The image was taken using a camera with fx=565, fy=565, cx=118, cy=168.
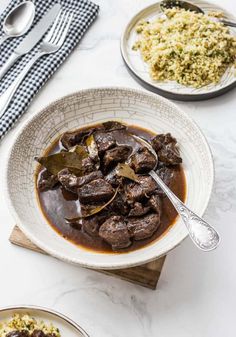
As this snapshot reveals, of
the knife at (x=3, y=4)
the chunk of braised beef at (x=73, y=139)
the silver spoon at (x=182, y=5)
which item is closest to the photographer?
the chunk of braised beef at (x=73, y=139)

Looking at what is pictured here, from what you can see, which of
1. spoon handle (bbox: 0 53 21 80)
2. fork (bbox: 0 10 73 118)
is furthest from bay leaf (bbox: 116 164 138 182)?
spoon handle (bbox: 0 53 21 80)

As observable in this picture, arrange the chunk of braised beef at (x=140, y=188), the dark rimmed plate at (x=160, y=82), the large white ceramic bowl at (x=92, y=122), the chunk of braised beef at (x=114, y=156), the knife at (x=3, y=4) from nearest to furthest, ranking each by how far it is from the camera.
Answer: the large white ceramic bowl at (x=92, y=122)
the chunk of braised beef at (x=140, y=188)
the chunk of braised beef at (x=114, y=156)
the dark rimmed plate at (x=160, y=82)
the knife at (x=3, y=4)

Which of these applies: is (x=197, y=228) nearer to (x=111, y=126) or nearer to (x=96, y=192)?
(x=96, y=192)

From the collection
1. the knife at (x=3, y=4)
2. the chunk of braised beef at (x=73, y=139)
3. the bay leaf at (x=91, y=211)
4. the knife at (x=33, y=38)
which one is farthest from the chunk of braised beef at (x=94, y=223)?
the knife at (x=3, y=4)

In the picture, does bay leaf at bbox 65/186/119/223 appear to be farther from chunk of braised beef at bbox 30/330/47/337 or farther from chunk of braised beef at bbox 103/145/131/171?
chunk of braised beef at bbox 30/330/47/337

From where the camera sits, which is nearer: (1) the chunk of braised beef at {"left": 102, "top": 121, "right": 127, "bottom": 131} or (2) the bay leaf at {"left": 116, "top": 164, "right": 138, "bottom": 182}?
(2) the bay leaf at {"left": 116, "top": 164, "right": 138, "bottom": 182}

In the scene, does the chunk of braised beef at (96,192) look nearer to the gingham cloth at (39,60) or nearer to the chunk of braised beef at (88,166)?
the chunk of braised beef at (88,166)
